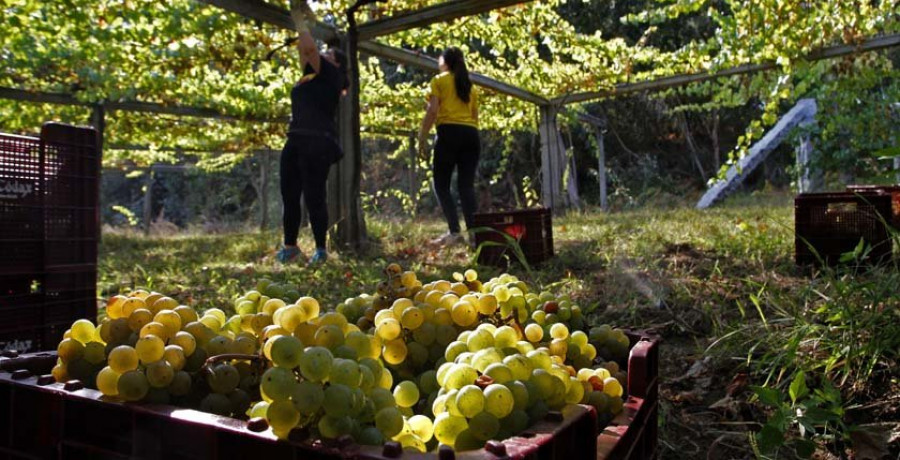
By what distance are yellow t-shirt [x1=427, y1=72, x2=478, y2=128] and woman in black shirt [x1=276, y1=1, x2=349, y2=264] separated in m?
0.88

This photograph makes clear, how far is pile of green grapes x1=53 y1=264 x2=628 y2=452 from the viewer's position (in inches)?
31.4

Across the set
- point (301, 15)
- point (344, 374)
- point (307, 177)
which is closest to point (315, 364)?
point (344, 374)

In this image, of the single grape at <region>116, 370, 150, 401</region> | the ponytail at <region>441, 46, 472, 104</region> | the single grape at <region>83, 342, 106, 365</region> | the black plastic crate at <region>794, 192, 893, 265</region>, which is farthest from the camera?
the ponytail at <region>441, 46, 472, 104</region>

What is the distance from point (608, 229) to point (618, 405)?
6.10 meters

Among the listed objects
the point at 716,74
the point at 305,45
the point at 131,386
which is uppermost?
the point at 716,74

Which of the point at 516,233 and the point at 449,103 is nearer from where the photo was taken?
the point at 516,233

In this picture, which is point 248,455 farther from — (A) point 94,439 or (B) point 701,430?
(B) point 701,430

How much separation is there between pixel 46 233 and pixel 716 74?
9302 millimetres

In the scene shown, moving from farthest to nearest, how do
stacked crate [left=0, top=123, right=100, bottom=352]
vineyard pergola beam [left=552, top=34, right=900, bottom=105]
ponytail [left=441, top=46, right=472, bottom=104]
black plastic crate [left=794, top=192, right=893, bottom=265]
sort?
vineyard pergola beam [left=552, top=34, right=900, bottom=105] < ponytail [left=441, top=46, right=472, bottom=104] < black plastic crate [left=794, top=192, right=893, bottom=265] < stacked crate [left=0, top=123, right=100, bottom=352]

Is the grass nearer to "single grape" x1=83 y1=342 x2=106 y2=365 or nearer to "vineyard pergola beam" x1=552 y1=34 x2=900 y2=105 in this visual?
"single grape" x1=83 y1=342 x2=106 y2=365

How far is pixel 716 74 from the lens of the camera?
376 inches

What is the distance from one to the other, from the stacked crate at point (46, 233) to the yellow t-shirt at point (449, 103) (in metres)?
3.74

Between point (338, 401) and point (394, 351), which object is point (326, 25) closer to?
point (394, 351)

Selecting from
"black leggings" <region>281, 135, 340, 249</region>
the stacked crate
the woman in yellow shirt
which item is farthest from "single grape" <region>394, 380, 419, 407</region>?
the woman in yellow shirt
